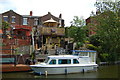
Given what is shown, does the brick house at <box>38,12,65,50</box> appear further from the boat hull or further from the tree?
the tree

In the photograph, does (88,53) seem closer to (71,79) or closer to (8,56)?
(71,79)

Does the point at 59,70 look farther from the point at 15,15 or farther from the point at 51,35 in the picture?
the point at 15,15

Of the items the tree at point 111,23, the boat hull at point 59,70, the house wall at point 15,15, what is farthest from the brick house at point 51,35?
the house wall at point 15,15

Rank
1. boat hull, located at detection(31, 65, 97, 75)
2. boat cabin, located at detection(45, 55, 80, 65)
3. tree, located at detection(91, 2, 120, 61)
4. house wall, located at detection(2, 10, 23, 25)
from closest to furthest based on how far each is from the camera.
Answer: tree, located at detection(91, 2, 120, 61) < boat hull, located at detection(31, 65, 97, 75) < boat cabin, located at detection(45, 55, 80, 65) < house wall, located at detection(2, 10, 23, 25)

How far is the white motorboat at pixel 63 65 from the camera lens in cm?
2075

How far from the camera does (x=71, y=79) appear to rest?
18.5 m

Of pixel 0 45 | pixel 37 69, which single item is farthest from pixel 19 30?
pixel 37 69

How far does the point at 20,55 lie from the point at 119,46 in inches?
541

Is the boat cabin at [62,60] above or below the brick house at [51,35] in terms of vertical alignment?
below

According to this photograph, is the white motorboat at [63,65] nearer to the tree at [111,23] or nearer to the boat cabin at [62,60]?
the boat cabin at [62,60]

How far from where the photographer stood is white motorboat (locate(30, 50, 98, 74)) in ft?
68.1

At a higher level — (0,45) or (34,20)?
(34,20)

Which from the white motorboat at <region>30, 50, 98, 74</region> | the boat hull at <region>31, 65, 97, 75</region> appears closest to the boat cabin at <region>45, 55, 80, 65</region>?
the white motorboat at <region>30, 50, 98, 74</region>

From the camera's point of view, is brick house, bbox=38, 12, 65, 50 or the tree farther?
brick house, bbox=38, 12, 65, 50
